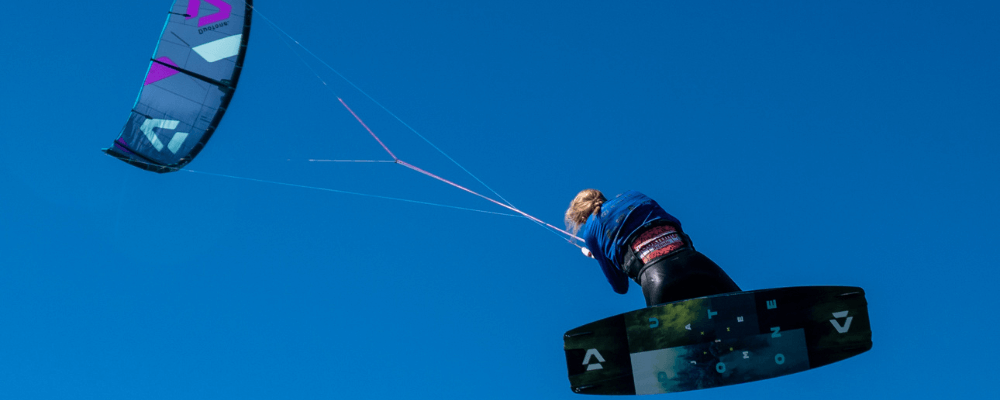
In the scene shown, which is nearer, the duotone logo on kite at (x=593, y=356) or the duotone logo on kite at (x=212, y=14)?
the duotone logo on kite at (x=593, y=356)

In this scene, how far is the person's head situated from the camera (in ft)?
Answer: 14.2

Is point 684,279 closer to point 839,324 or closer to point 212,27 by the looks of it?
point 839,324

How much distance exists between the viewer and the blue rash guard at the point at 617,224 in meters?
3.94

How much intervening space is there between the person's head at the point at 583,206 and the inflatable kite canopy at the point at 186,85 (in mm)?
5810

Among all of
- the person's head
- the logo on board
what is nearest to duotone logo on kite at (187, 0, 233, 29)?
the person's head

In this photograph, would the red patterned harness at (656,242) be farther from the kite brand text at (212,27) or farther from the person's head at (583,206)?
the kite brand text at (212,27)

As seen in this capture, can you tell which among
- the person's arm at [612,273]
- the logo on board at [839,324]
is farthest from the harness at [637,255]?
the logo on board at [839,324]

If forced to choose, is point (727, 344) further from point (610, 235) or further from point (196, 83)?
point (196, 83)

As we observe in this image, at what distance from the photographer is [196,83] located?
28.7ft

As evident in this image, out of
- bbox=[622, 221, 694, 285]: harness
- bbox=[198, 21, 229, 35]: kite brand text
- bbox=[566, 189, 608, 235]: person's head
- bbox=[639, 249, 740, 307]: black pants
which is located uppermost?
bbox=[198, 21, 229, 35]: kite brand text

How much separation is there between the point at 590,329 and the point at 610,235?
56 centimetres

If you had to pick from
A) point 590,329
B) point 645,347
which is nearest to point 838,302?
point 645,347

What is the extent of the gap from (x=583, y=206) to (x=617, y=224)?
40cm

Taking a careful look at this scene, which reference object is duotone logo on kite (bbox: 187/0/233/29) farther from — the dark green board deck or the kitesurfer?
the dark green board deck
